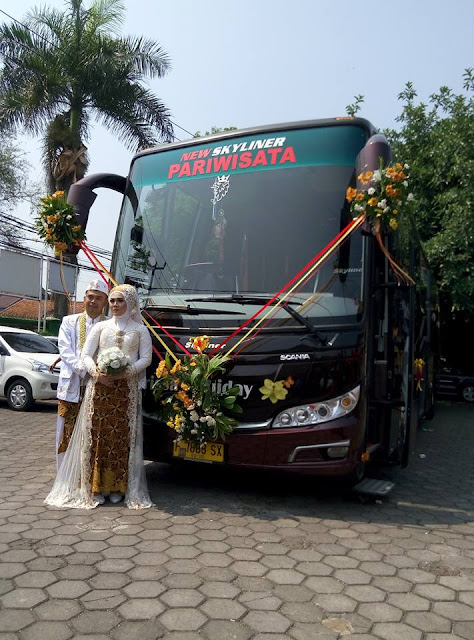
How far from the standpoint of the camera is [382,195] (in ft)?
14.2

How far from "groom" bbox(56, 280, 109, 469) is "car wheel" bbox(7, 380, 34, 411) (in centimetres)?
579

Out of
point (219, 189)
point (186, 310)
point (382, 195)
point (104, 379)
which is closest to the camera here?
point (382, 195)

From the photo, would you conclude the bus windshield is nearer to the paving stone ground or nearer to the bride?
the bride

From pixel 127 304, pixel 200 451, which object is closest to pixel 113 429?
pixel 200 451

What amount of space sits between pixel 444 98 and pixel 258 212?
12777mm

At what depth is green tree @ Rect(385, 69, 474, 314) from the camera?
1322cm

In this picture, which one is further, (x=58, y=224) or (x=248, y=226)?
(x=58, y=224)

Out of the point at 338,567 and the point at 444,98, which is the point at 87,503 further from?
the point at 444,98

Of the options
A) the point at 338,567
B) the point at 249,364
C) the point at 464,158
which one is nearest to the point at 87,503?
the point at 249,364

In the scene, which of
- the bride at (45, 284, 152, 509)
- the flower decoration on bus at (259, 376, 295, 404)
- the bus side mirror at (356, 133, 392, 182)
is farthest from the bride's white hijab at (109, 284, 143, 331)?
the bus side mirror at (356, 133, 392, 182)

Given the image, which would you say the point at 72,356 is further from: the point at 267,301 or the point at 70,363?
the point at 267,301

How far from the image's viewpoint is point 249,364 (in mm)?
4578

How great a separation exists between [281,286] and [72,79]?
14046 millimetres

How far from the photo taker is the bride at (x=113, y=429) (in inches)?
186
